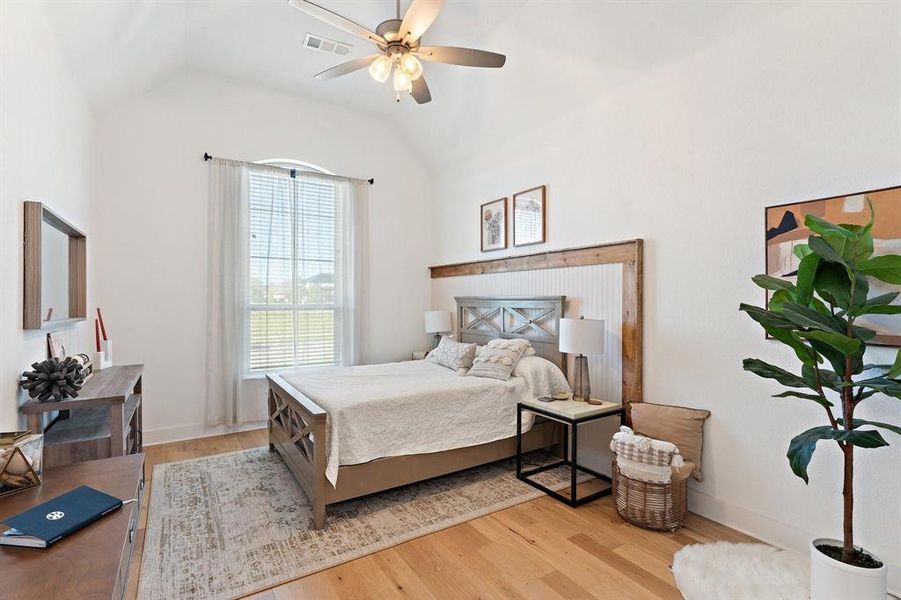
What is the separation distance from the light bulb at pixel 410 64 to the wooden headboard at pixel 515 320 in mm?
2064

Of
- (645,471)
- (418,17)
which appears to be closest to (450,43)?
(418,17)

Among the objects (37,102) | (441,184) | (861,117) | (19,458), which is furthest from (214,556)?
(441,184)

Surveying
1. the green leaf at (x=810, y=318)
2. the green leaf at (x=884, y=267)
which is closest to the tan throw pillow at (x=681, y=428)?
the green leaf at (x=810, y=318)

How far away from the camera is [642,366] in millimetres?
3158

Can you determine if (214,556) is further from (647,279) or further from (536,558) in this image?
(647,279)

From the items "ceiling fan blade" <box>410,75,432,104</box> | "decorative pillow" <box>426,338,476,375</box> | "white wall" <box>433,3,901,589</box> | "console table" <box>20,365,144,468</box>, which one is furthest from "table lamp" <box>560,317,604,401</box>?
"console table" <box>20,365,144,468</box>

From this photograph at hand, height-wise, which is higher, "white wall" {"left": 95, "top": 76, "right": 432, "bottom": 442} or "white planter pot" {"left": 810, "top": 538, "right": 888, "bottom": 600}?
"white wall" {"left": 95, "top": 76, "right": 432, "bottom": 442}

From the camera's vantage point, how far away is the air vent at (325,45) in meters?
3.74

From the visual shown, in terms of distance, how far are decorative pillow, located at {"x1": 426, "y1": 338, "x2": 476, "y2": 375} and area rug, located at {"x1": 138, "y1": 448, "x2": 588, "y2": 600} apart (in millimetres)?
910

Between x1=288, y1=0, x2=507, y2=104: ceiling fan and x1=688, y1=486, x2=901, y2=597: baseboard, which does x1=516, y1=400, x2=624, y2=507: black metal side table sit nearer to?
x1=688, y1=486, x2=901, y2=597: baseboard

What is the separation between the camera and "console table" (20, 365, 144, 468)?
223 centimetres

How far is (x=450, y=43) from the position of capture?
3723 millimetres

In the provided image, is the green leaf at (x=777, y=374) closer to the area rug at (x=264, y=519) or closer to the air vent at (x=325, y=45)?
the area rug at (x=264, y=519)

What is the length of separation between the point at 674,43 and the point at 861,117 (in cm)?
115
